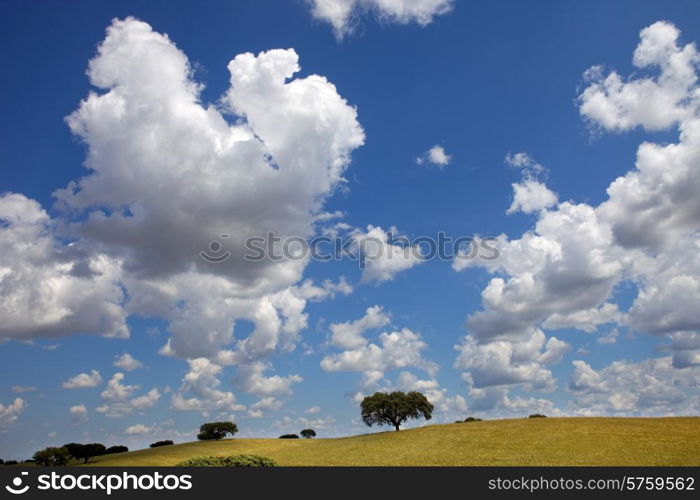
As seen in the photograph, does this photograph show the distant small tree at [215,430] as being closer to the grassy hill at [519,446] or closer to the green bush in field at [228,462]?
the grassy hill at [519,446]

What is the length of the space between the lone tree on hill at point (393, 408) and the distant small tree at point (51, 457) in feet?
166

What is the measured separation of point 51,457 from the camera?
78750 millimetres

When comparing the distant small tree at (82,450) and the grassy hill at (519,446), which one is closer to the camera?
the grassy hill at (519,446)

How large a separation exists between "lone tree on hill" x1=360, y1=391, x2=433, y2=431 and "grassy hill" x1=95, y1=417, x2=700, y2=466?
23.4ft

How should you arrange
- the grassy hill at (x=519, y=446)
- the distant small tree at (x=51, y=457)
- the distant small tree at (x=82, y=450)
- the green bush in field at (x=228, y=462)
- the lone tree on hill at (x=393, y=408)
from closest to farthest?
1. the green bush in field at (x=228, y=462)
2. the grassy hill at (x=519, y=446)
3. the distant small tree at (x=51, y=457)
4. the distant small tree at (x=82, y=450)
5. the lone tree on hill at (x=393, y=408)

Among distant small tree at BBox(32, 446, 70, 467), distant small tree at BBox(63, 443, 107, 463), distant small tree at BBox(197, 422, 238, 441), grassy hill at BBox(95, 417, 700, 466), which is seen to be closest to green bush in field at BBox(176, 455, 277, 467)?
grassy hill at BBox(95, 417, 700, 466)

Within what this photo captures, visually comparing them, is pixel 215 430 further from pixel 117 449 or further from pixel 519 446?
pixel 519 446

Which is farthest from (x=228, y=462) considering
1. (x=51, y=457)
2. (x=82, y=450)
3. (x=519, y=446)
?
(x=82, y=450)

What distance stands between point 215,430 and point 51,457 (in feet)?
123

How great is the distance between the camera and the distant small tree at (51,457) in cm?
7806

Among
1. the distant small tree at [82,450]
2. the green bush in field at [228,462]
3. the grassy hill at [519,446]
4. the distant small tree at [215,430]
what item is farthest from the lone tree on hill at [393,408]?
the green bush in field at [228,462]

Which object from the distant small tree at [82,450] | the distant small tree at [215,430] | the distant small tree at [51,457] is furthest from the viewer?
the distant small tree at [215,430]
